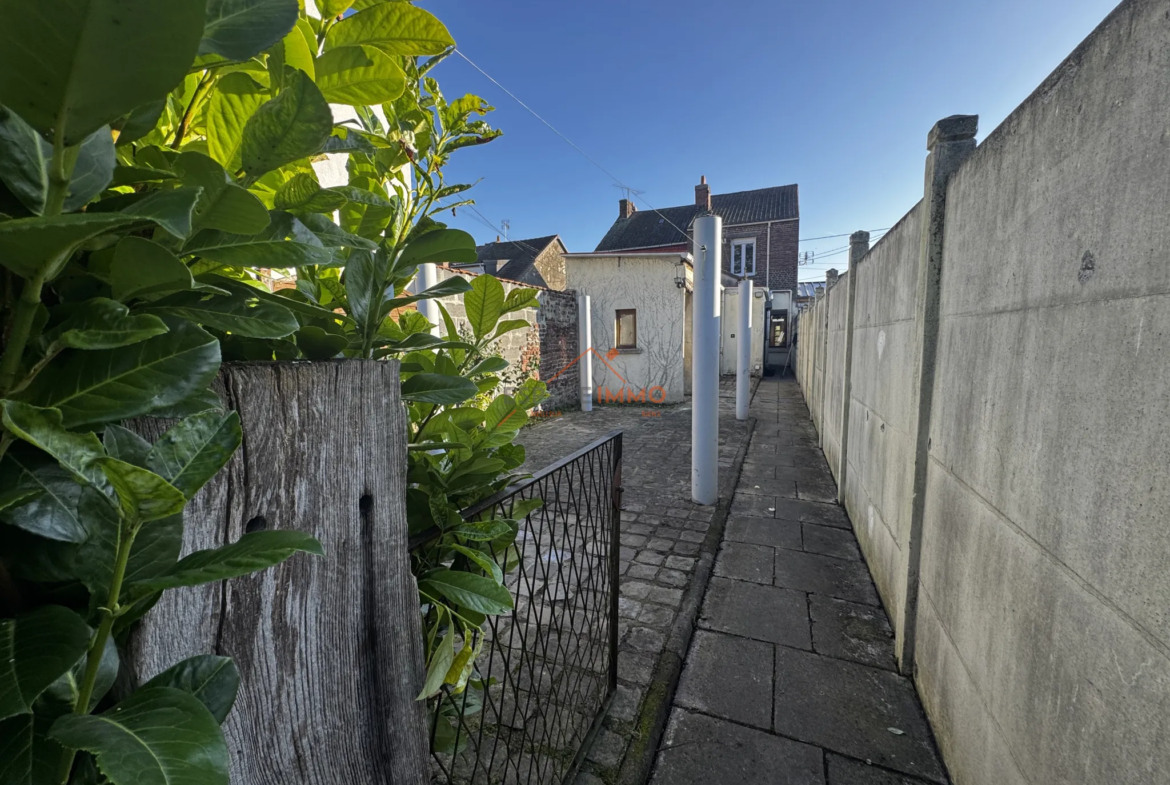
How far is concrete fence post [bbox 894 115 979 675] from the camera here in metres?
2.02

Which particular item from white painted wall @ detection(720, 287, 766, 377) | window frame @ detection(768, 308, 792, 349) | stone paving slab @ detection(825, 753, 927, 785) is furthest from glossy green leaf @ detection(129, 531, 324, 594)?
window frame @ detection(768, 308, 792, 349)

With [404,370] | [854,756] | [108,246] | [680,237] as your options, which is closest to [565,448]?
[854,756]

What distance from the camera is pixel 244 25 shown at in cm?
38

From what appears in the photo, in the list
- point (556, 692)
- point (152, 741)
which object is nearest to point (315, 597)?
point (152, 741)

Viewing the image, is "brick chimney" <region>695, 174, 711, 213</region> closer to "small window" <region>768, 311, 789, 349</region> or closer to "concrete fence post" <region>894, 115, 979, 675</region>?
"small window" <region>768, 311, 789, 349</region>

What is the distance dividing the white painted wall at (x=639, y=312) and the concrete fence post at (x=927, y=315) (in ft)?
23.9

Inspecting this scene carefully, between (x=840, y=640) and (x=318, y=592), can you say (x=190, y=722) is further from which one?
(x=840, y=640)

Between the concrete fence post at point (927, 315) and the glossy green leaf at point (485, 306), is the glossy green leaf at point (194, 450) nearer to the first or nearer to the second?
the glossy green leaf at point (485, 306)

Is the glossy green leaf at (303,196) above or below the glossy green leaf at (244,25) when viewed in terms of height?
below

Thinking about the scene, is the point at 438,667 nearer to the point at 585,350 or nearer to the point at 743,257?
the point at 585,350

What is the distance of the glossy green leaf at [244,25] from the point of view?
373 millimetres

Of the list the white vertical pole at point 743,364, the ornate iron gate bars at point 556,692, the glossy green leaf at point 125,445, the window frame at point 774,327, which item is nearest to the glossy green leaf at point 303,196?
the glossy green leaf at point 125,445

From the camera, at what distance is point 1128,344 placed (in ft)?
3.08

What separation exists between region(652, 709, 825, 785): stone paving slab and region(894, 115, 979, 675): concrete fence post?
741 millimetres
